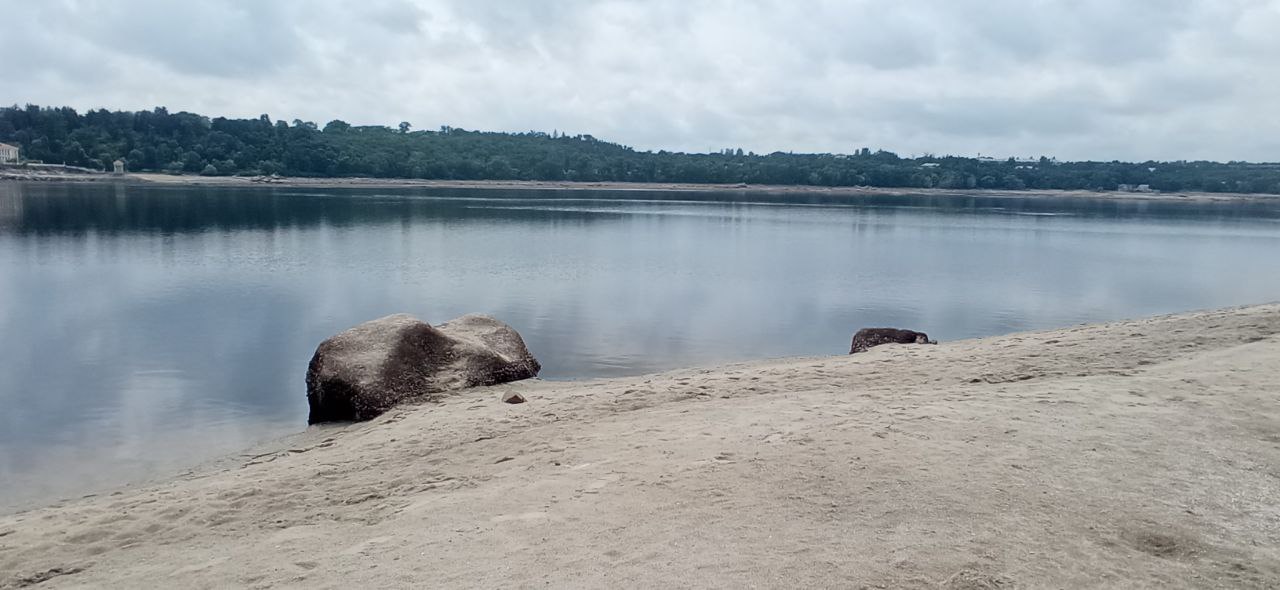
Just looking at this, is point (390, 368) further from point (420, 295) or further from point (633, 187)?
point (633, 187)

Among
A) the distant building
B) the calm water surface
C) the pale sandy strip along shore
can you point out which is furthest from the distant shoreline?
the calm water surface

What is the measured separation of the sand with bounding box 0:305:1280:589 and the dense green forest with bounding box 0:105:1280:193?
113 meters

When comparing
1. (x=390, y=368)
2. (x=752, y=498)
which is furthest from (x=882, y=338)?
(x=752, y=498)

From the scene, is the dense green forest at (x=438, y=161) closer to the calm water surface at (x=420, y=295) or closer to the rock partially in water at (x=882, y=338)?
the calm water surface at (x=420, y=295)

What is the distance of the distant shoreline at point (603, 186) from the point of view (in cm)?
10012

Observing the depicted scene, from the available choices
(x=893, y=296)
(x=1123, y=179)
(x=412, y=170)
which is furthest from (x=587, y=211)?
(x=1123, y=179)

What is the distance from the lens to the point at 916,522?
540 cm

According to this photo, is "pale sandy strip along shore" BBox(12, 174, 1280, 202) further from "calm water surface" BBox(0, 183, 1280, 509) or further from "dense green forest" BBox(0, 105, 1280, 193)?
"calm water surface" BBox(0, 183, 1280, 509)

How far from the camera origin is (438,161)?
123m

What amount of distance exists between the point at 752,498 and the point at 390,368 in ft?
21.9

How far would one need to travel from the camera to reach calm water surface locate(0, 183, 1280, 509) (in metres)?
11.9

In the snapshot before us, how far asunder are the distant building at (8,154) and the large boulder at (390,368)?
116 meters

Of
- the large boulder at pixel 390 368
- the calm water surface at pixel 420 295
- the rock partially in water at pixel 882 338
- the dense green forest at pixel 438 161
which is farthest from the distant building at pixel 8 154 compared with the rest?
the rock partially in water at pixel 882 338

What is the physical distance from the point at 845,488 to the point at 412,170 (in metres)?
119
